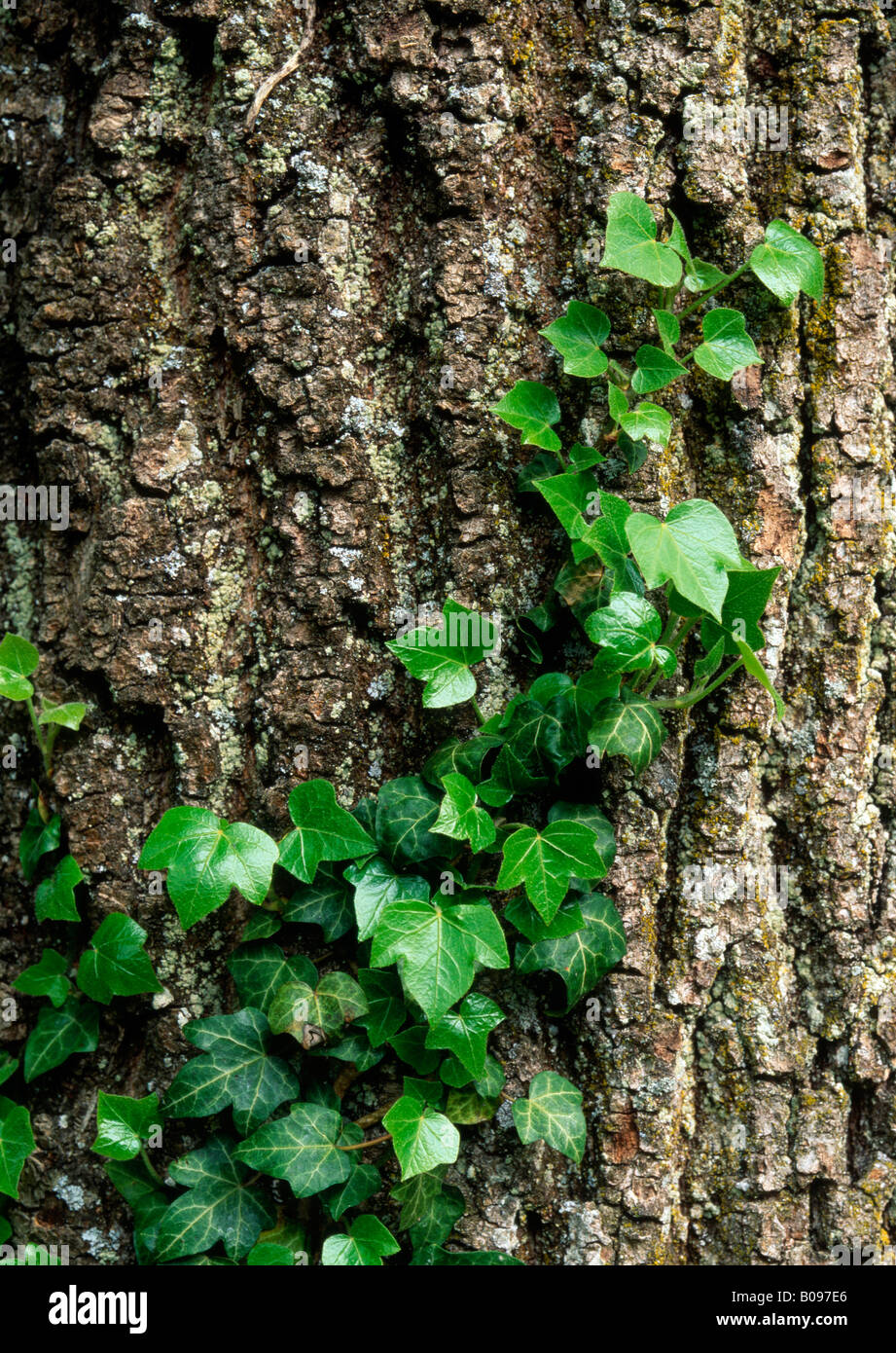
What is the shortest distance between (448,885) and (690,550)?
0.65 meters

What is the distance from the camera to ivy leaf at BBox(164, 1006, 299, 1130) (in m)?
1.44

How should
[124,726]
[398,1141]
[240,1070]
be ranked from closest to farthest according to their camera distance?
1. [398,1141]
2. [240,1070]
3. [124,726]

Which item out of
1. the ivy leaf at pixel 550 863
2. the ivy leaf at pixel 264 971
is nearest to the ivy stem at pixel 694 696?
the ivy leaf at pixel 550 863

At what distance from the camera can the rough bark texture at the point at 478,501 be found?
4.94ft

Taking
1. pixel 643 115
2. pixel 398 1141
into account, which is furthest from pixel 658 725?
pixel 643 115

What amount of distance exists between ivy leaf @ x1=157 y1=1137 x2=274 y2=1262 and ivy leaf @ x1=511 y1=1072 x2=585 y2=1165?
45cm

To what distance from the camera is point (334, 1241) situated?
54.7 inches

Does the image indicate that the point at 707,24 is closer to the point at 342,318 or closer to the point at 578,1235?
the point at 342,318

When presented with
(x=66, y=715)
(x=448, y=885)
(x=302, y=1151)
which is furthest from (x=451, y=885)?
(x=66, y=715)

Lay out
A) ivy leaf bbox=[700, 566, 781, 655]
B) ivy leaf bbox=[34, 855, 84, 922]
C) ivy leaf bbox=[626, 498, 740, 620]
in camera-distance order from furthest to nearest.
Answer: ivy leaf bbox=[34, 855, 84, 922], ivy leaf bbox=[700, 566, 781, 655], ivy leaf bbox=[626, 498, 740, 620]

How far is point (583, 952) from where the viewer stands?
4.70 feet

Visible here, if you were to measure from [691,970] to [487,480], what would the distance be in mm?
892

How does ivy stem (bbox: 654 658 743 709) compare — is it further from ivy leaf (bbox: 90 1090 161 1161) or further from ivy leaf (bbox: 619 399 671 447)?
ivy leaf (bbox: 90 1090 161 1161)

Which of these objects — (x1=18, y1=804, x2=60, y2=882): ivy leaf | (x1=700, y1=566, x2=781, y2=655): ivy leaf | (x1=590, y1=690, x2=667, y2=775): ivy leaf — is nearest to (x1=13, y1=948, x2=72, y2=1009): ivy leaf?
(x1=18, y1=804, x2=60, y2=882): ivy leaf
